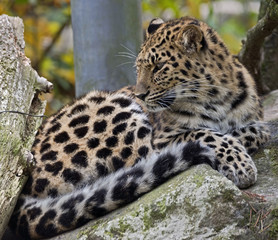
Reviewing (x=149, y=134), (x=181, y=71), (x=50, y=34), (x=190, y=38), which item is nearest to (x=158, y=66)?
(x=181, y=71)

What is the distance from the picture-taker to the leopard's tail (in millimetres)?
4859

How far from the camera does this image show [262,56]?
904cm

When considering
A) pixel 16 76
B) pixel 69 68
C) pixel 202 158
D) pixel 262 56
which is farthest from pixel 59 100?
pixel 202 158

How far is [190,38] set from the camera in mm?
5672

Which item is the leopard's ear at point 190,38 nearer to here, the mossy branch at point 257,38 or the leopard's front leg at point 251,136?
the leopard's front leg at point 251,136

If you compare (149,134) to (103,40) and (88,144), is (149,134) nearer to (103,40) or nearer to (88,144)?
(88,144)

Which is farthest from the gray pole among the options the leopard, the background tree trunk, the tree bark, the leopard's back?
the background tree trunk

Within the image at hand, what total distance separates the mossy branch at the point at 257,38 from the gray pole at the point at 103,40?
1689 mm

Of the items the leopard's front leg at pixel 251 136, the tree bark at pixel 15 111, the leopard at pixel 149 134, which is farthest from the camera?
the leopard's front leg at pixel 251 136

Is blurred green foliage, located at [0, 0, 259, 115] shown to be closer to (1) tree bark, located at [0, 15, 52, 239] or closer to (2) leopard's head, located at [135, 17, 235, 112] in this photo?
(2) leopard's head, located at [135, 17, 235, 112]

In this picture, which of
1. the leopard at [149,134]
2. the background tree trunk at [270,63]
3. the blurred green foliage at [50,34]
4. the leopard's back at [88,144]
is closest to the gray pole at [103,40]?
the leopard at [149,134]

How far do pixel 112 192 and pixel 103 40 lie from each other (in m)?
3.05

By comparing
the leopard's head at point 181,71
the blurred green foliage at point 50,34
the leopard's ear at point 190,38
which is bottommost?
the blurred green foliage at point 50,34

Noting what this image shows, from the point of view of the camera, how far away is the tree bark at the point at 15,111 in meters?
4.79
